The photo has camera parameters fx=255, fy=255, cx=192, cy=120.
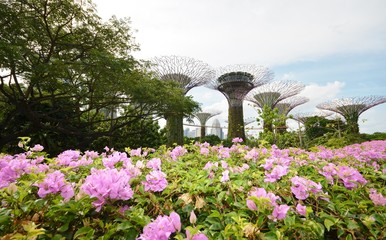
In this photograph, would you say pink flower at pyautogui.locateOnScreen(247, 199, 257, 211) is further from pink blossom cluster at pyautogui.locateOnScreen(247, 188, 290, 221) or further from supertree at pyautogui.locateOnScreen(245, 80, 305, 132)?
supertree at pyautogui.locateOnScreen(245, 80, 305, 132)

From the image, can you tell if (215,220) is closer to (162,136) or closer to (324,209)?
(324,209)

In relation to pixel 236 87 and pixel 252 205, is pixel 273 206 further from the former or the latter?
pixel 236 87

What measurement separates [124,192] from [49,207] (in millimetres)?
302

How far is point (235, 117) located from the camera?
19781 mm

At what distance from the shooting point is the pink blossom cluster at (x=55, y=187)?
1051mm

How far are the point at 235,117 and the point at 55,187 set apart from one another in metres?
19.1

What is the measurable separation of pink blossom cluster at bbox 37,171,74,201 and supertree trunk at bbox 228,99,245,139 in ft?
61.2

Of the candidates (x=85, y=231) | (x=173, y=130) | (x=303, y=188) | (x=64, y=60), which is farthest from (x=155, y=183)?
(x=173, y=130)


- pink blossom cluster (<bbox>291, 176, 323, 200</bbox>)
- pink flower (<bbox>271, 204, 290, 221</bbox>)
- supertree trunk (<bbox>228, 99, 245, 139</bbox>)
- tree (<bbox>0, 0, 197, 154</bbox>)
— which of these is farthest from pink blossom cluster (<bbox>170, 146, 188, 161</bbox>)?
supertree trunk (<bbox>228, 99, 245, 139</bbox>)

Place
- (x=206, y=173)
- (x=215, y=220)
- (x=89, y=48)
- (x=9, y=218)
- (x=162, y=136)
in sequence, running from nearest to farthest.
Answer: (x=9, y=218), (x=215, y=220), (x=206, y=173), (x=89, y=48), (x=162, y=136)

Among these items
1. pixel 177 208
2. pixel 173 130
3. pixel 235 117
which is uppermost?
pixel 235 117

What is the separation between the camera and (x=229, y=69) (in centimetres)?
2014

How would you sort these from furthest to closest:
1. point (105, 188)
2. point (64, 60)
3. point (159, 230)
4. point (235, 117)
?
point (235, 117) < point (64, 60) < point (105, 188) < point (159, 230)

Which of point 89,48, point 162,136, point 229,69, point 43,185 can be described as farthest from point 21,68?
point 229,69
